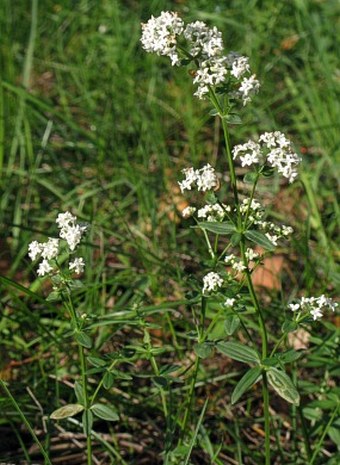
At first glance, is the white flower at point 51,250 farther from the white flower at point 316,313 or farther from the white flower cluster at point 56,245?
the white flower at point 316,313

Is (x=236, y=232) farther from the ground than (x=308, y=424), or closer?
farther from the ground

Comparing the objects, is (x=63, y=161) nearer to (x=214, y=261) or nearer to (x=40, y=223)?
(x=40, y=223)

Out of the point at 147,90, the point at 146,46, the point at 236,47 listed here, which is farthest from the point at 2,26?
the point at 146,46

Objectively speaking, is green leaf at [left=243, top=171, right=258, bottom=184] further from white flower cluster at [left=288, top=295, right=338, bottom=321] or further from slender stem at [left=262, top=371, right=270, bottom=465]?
slender stem at [left=262, top=371, right=270, bottom=465]

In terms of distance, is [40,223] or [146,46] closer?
[146,46]

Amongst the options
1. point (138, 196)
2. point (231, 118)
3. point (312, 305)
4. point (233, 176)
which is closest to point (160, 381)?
point (312, 305)

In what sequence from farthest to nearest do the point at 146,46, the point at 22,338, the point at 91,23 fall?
the point at 91,23
the point at 22,338
the point at 146,46

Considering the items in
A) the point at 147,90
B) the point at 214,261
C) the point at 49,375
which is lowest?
the point at 49,375
